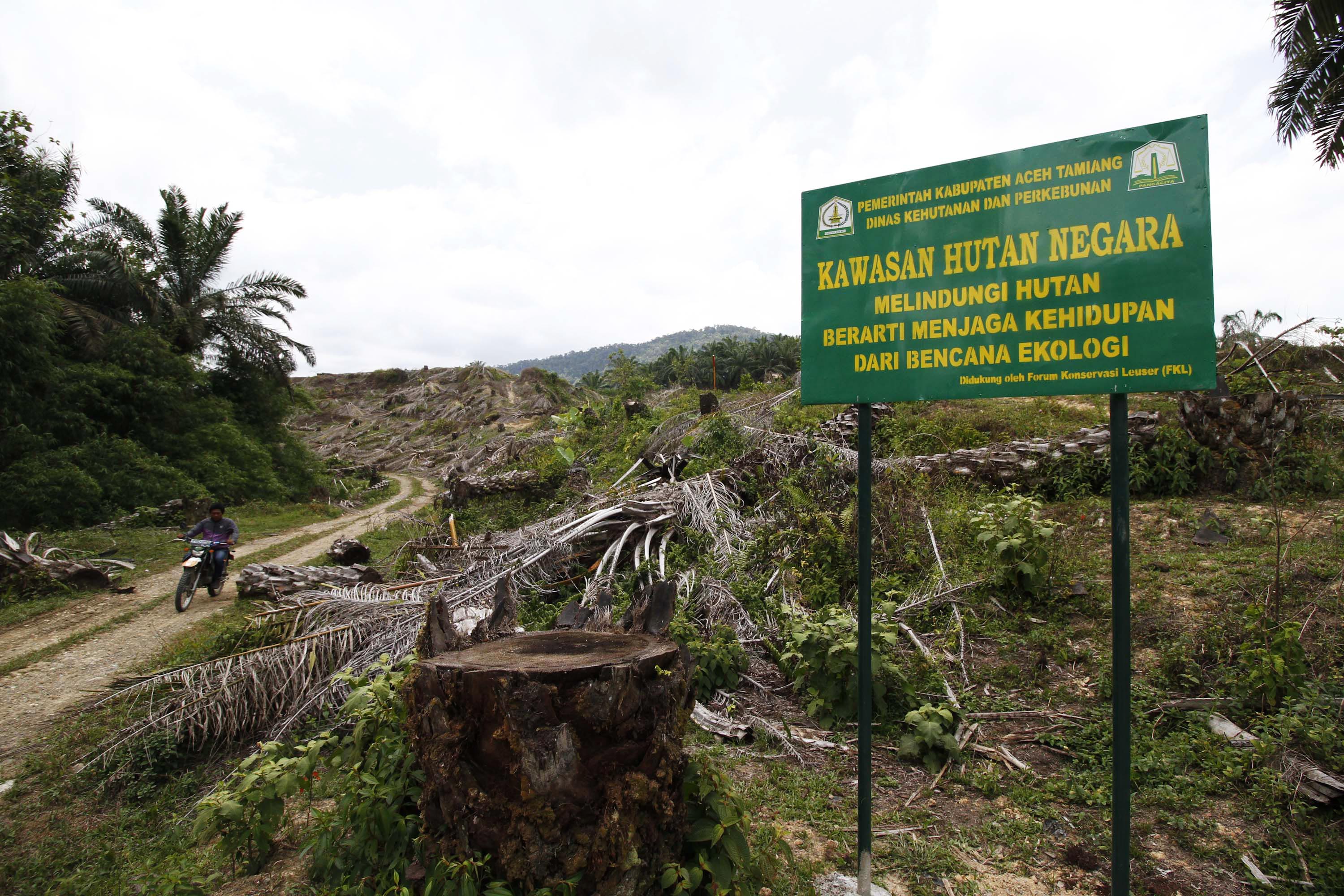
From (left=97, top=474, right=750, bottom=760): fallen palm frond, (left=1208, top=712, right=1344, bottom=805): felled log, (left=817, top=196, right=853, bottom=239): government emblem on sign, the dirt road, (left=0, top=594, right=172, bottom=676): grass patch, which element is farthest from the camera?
(left=0, top=594, right=172, bottom=676): grass patch

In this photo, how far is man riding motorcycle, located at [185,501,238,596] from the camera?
8.74 m

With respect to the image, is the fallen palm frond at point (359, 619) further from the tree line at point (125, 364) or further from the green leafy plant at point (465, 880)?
the tree line at point (125, 364)

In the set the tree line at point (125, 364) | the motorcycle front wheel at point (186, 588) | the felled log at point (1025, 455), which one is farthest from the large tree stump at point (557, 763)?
the tree line at point (125, 364)

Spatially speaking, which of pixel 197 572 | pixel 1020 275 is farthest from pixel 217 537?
pixel 1020 275

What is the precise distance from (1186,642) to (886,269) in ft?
12.6

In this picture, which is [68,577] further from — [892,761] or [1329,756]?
[1329,756]

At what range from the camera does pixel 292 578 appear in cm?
786

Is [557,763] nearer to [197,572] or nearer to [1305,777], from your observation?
[1305,777]

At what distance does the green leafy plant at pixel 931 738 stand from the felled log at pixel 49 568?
10979 millimetres

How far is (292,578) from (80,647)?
81.1 inches

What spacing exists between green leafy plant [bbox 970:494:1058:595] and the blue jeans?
31.1ft

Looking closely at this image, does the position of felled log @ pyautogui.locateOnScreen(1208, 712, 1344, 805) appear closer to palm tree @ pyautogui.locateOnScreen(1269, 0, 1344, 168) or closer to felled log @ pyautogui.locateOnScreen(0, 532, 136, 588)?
palm tree @ pyautogui.locateOnScreen(1269, 0, 1344, 168)

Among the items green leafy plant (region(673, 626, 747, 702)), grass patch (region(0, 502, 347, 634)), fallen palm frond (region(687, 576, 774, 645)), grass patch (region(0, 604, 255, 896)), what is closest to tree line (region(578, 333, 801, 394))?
grass patch (region(0, 502, 347, 634))

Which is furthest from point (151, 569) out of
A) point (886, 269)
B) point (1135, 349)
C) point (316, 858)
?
point (1135, 349)
